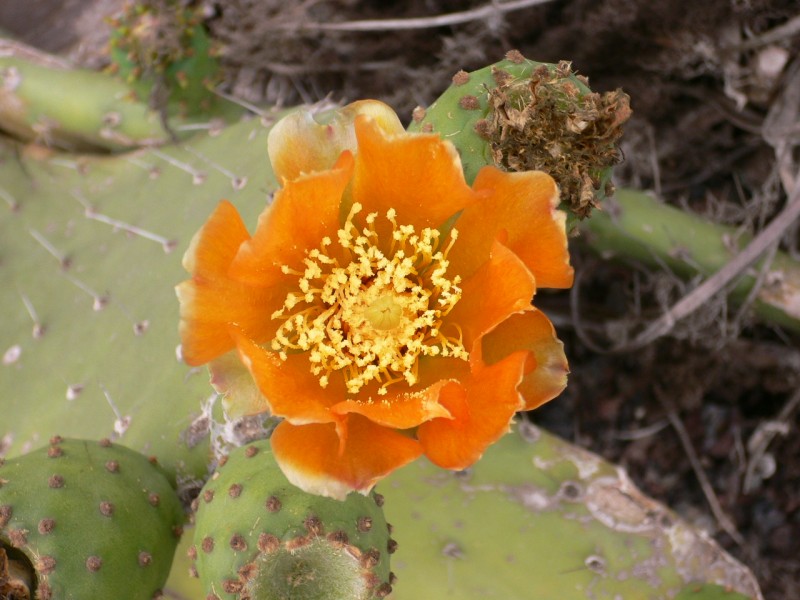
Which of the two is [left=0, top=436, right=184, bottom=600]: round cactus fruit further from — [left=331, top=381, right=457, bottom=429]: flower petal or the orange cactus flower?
[left=331, top=381, right=457, bottom=429]: flower petal

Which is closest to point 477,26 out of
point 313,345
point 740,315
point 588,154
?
Result: point 740,315

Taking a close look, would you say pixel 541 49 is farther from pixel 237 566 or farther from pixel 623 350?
pixel 237 566

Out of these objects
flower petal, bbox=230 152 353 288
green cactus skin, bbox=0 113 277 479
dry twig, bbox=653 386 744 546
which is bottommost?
dry twig, bbox=653 386 744 546

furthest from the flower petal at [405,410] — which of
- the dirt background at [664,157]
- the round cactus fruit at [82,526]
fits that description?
the dirt background at [664,157]

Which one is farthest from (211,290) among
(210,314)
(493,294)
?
(493,294)

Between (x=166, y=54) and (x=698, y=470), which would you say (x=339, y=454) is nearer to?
(x=166, y=54)

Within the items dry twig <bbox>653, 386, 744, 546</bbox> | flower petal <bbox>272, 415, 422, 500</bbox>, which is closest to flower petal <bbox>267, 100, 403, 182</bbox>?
flower petal <bbox>272, 415, 422, 500</bbox>
